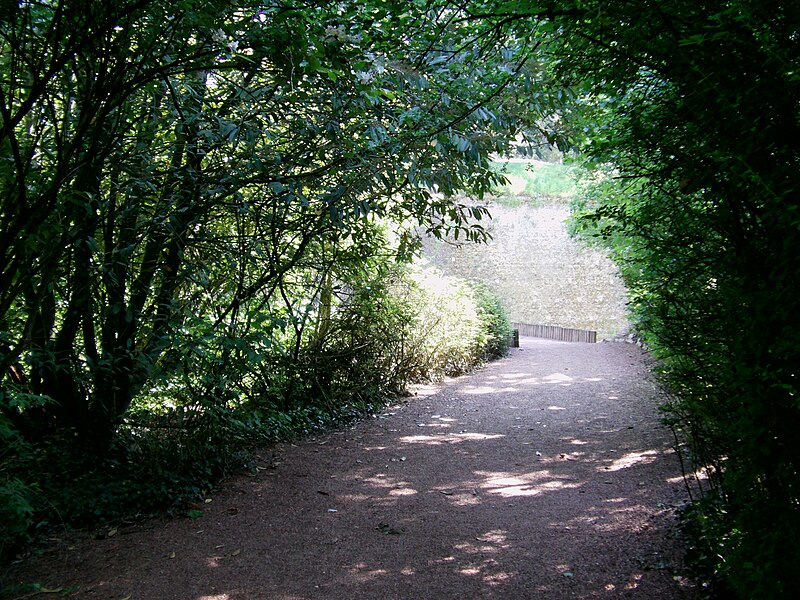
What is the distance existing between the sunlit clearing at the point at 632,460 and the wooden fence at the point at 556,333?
767 inches

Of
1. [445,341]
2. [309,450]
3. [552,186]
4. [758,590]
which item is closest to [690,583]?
[758,590]

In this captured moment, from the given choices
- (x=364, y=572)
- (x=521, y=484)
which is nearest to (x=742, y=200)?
(x=364, y=572)

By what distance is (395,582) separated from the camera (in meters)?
3.70

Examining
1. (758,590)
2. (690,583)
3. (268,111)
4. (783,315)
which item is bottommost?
(690,583)

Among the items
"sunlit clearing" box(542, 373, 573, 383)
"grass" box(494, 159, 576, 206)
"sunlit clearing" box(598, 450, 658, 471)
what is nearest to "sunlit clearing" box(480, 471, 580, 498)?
"sunlit clearing" box(598, 450, 658, 471)

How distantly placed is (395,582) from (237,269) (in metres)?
3.53

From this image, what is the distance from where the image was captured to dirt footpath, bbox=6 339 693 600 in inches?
144

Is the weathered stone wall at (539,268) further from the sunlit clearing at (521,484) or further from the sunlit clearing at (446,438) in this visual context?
the sunlit clearing at (521,484)

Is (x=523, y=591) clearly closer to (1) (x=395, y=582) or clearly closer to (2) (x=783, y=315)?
(1) (x=395, y=582)

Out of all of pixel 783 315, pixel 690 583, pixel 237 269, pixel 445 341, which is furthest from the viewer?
pixel 445 341

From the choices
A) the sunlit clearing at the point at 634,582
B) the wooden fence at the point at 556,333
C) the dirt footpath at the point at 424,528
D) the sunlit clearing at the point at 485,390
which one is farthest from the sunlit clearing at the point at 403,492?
the wooden fence at the point at 556,333

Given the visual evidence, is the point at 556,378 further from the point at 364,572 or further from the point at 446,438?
the point at 364,572

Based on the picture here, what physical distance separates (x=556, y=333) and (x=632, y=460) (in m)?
21.5

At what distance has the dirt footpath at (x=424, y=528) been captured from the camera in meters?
3.66
